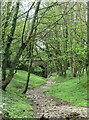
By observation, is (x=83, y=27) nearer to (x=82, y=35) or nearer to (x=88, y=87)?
(x=82, y=35)

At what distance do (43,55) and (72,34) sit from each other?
3.77 metres

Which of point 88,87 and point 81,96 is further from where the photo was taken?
point 88,87

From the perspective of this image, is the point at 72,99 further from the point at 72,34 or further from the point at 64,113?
the point at 72,34

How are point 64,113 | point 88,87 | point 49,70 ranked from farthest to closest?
1. point 49,70
2. point 88,87
3. point 64,113

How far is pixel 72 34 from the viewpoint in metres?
27.5

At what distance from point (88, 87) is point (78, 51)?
2.91 meters

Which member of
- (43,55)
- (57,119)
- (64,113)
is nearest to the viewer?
(57,119)

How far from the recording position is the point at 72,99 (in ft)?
58.4

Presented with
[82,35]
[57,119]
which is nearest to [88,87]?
[82,35]

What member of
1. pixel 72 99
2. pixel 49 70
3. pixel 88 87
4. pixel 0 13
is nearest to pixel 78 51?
pixel 88 87

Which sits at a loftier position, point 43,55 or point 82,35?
point 82,35

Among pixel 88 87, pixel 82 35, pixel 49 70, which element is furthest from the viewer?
pixel 49 70

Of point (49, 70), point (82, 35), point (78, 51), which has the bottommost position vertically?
point (49, 70)

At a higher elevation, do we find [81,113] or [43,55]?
[43,55]
